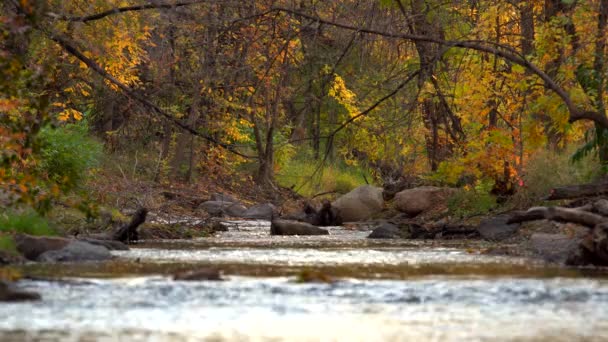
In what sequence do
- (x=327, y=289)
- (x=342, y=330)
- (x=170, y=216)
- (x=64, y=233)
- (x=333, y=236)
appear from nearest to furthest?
(x=342, y=330)
(x=327, y=289)
(x=64, y=233)
(x=333, y=236)
(x=170, y=216)

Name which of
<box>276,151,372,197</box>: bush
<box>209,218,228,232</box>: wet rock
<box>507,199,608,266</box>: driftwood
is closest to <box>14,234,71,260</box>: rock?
<box>507,199,608,266</box>: driftwood

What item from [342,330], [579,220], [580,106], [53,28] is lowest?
[342,330]

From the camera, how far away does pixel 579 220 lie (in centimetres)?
1530

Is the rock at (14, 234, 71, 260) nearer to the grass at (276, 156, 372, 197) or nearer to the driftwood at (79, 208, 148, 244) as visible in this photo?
the driftwood at (79, 208, 148, 244)

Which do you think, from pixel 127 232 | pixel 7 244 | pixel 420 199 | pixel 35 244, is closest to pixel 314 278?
pixel 35 244

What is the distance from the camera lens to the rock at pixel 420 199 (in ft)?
93.5

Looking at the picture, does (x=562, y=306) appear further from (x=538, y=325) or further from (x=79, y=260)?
(x=79, y=260)

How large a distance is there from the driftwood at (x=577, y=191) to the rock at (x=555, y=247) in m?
0.64

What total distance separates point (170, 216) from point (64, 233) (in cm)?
758

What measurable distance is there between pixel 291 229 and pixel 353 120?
2882mm

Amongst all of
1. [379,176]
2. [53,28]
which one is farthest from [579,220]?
[379,176]

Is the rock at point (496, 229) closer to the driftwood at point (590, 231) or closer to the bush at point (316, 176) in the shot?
the driftwood at point (590, 231)

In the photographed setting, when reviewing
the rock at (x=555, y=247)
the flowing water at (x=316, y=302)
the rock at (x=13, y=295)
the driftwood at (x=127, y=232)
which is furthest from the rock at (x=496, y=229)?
the rock at (x=13, y=295)

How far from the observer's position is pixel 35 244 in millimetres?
15836
